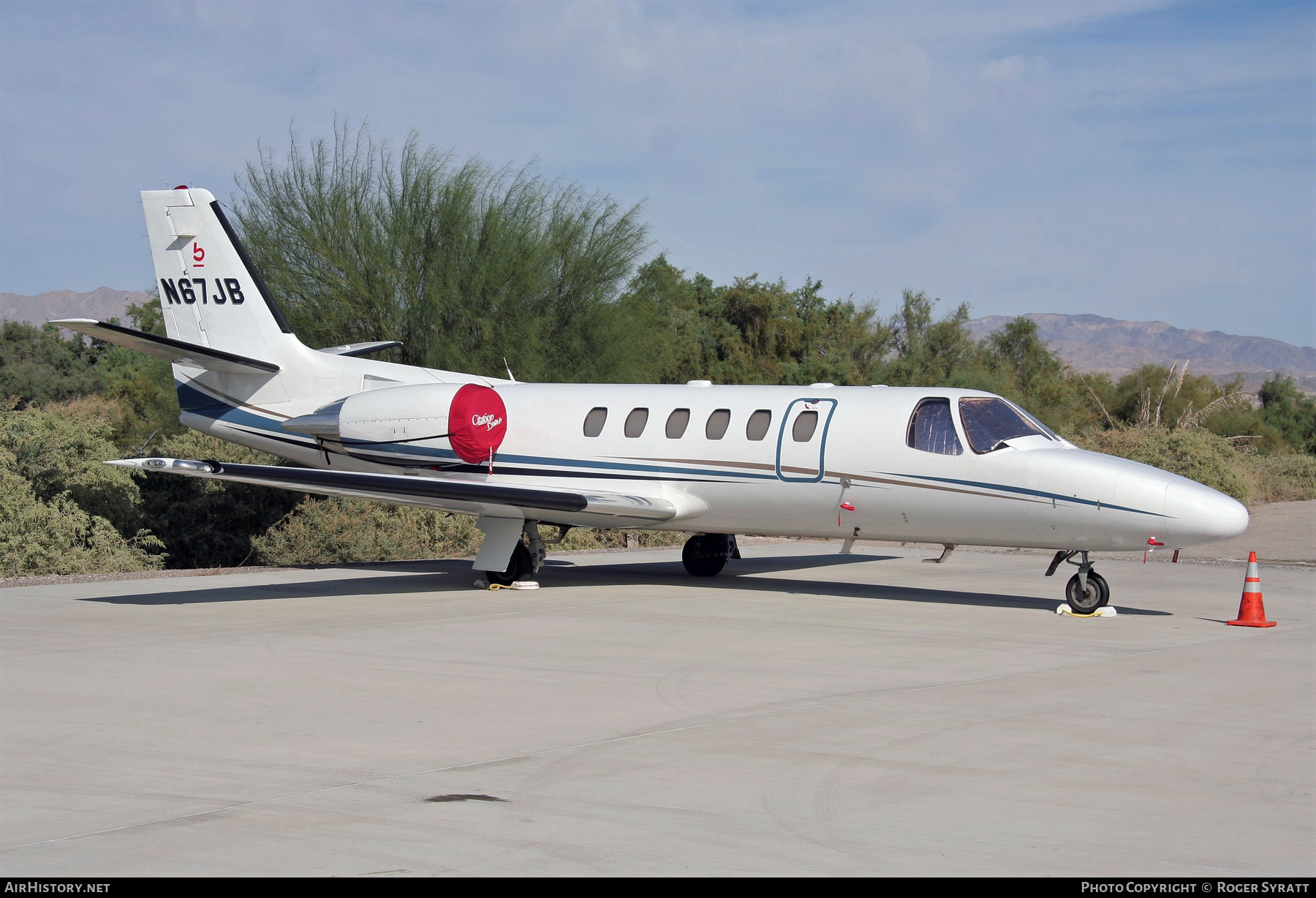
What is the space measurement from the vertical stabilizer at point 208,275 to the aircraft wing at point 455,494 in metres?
4.03

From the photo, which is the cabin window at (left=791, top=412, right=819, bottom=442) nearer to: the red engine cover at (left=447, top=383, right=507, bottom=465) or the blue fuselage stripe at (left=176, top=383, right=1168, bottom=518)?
the blue fuselage stripe at (left=176, top=383, right=1168, bottom=518)

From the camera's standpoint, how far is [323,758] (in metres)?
6.46

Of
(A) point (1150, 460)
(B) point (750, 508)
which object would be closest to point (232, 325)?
(B) point (750, 508)

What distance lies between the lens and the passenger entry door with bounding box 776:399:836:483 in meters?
13.9

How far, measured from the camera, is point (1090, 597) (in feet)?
42.1

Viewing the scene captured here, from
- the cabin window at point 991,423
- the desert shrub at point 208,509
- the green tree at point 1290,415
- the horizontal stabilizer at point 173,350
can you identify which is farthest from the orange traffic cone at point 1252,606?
the green tree at point 1290,415

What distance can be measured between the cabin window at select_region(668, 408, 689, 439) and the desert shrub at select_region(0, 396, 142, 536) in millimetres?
9573

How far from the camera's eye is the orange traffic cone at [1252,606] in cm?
1209

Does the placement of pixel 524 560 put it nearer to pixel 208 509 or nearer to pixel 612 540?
pixel 208 509

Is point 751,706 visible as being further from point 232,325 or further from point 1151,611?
point 232,325

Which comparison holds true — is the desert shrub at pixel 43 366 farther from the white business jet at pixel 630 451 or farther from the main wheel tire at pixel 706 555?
the main wheel tire at pixel 706 555

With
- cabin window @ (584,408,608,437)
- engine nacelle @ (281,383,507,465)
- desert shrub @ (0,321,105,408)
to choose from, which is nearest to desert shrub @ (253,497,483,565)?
engine nacelle @ (281,383,507,465)

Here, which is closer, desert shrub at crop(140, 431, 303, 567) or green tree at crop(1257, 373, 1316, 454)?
desert shrub at crop(140, 431, 303, 567)

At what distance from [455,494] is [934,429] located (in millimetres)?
5229
